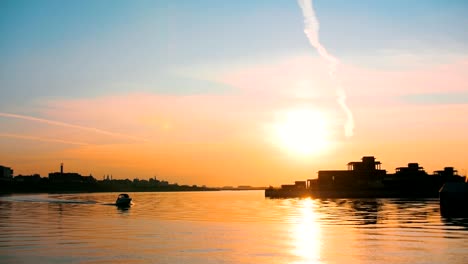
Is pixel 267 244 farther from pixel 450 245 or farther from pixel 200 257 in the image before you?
pixel 450 245

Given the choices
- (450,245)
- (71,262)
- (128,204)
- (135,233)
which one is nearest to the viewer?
(71,262)

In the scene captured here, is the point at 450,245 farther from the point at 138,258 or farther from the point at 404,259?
the point at 138,258

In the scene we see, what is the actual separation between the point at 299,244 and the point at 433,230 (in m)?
20.4

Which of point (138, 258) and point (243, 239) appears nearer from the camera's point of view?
point (138, 258)

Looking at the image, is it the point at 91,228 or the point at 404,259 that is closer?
the point at 404,259

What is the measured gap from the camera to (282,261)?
4056 centimetres

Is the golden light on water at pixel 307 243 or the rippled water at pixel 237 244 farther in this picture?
the golden light on water at pixel 307 243

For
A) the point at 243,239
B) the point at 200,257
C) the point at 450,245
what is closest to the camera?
the point at 200,257

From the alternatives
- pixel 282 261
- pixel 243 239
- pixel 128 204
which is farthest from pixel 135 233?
pixel 128 204

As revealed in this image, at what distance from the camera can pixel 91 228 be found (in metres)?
67.8

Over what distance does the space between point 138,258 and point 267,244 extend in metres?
14.1

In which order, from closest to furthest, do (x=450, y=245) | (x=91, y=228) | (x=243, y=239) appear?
(x=450, y=245) < (x=243, y=239) < (x=91, y=228)

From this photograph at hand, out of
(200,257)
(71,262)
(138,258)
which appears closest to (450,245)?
(200,257)

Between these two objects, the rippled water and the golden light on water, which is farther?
the golden light on water
